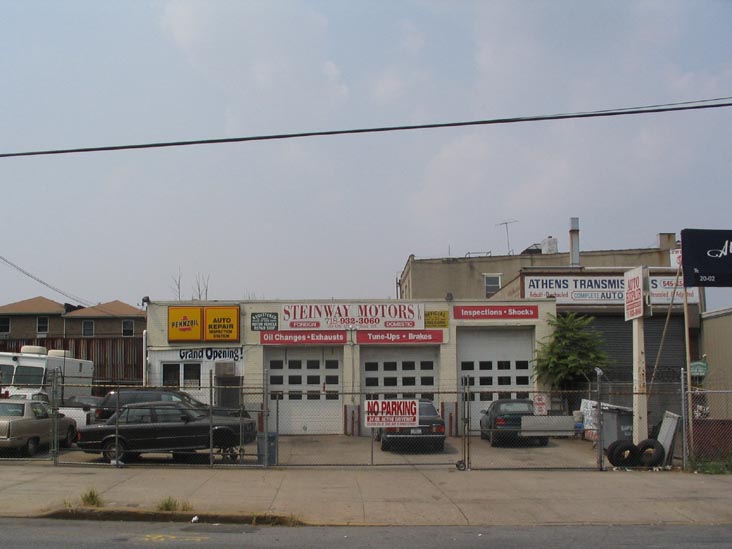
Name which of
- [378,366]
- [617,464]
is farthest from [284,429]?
[617,464]

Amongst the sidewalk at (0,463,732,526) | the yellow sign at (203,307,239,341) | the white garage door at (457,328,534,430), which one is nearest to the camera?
the sidewalk at (0,463,732,526)

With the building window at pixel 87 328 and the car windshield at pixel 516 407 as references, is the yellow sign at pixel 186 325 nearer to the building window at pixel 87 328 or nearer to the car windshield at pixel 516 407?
the car windshield at pixel 516 407

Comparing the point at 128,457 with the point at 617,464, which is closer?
the point at 617,464

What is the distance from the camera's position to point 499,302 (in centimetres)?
2570

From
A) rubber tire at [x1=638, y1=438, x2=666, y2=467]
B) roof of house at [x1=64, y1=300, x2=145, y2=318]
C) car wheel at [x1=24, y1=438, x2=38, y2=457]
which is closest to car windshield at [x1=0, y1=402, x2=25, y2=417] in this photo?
car wheel at [x1=24, y1=438, x2=38, y2=457]

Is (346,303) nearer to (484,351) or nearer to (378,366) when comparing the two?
(378,366)

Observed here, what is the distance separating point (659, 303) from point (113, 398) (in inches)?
741

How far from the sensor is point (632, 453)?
16453 millimetres

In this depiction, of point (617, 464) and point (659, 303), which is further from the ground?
point (659, 303)

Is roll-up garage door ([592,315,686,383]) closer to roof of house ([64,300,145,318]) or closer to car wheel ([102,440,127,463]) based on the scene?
car wheel ([102,440,127,463])

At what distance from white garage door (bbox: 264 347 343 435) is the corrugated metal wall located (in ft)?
75.7

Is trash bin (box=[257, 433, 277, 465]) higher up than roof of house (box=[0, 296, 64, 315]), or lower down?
lower down

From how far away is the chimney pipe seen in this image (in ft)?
104

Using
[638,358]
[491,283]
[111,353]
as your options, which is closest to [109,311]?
[111,353]
